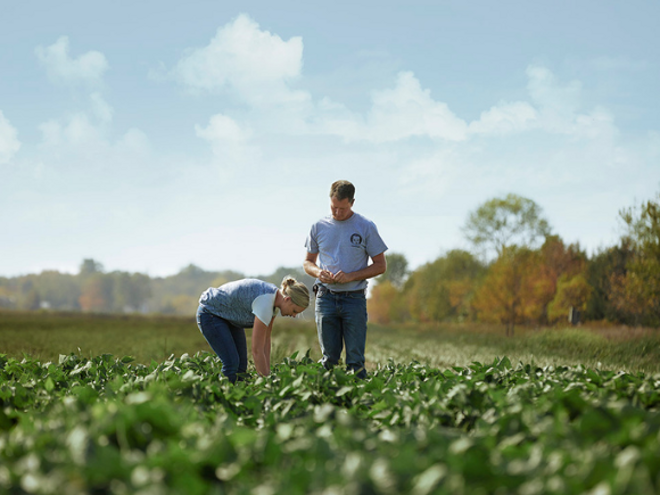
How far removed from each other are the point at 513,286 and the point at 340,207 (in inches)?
814

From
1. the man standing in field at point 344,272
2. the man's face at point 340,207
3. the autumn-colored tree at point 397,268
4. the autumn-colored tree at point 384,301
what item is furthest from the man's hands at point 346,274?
the autumn-colored tree at point 397,268

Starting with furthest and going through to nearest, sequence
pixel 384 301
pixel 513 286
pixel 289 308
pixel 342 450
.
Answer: pixel 384 301, pixel 513 286, pixel 289 308, pixel 342 450

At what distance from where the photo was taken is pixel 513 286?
78.2 feet

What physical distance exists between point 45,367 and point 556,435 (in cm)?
467

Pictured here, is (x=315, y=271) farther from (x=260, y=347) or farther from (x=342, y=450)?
(x=342, y=450)

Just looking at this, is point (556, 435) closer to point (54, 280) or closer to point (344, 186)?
point (344, 186)

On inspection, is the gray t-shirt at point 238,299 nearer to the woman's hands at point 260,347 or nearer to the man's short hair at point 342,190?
the woman's hands at point 260,347

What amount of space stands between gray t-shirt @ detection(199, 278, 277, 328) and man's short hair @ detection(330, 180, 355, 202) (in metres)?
1.09

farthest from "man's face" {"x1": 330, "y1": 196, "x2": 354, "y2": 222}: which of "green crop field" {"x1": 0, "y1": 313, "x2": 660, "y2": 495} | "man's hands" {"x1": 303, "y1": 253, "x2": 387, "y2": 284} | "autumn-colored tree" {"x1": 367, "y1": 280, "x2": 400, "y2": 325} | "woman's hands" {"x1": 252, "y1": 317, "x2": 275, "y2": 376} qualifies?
"autumn-colored tree" {"x1": 367, "y1": 280, "x2": 400, "y2": 325}

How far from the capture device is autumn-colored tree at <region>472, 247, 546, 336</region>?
23.8 meters

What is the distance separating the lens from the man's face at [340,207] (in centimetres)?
505

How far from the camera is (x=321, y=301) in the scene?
530 cm

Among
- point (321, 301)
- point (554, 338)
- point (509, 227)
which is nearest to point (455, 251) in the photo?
point (509, 227)

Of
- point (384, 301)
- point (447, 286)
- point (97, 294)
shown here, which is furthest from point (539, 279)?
point (97, 294)
